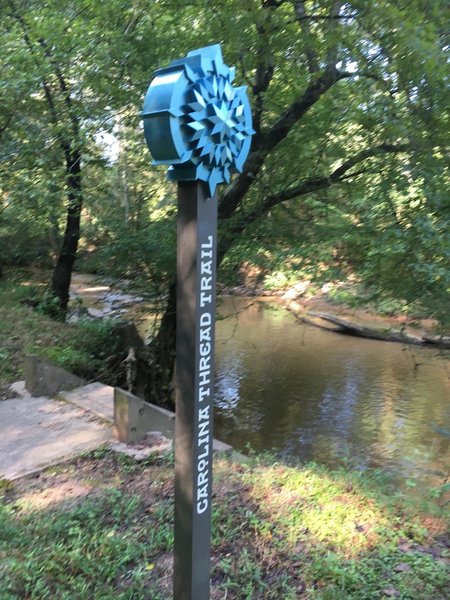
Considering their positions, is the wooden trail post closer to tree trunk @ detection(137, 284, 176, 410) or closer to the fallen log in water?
tree trunk @ detection(137, 284, 176, 410)

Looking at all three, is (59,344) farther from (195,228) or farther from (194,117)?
(194,117)

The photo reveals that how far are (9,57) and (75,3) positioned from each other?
4.57 ft

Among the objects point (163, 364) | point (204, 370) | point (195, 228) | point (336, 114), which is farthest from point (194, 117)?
point (163, 364)

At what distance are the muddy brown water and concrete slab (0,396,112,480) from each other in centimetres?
282

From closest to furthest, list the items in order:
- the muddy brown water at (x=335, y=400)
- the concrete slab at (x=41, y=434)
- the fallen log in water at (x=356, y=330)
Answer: the concrete slab at (x=41, y=434), the muddy brown water at (x=335, y=400), the fallen log in water at (x=356, y=330)

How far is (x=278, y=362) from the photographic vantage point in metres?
13.5

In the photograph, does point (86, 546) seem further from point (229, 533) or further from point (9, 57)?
point (9, 57)

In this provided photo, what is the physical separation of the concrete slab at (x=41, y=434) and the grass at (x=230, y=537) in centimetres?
24

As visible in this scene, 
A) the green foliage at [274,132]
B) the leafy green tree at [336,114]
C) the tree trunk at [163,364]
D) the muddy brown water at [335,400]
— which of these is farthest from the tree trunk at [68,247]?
the leafy green tree at [336,114]

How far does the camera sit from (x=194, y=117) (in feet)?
6.65

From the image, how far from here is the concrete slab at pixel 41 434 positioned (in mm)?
4449

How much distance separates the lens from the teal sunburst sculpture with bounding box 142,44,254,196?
6.55ft

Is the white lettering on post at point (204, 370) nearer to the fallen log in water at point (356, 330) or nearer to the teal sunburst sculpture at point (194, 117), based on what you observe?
the teal sunburst sculpture at point (194, 117)

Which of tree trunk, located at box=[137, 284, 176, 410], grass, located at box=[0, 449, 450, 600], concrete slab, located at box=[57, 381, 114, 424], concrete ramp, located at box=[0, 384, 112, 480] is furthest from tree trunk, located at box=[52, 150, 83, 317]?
grass, located at box=[0, 449, 450, 600]
